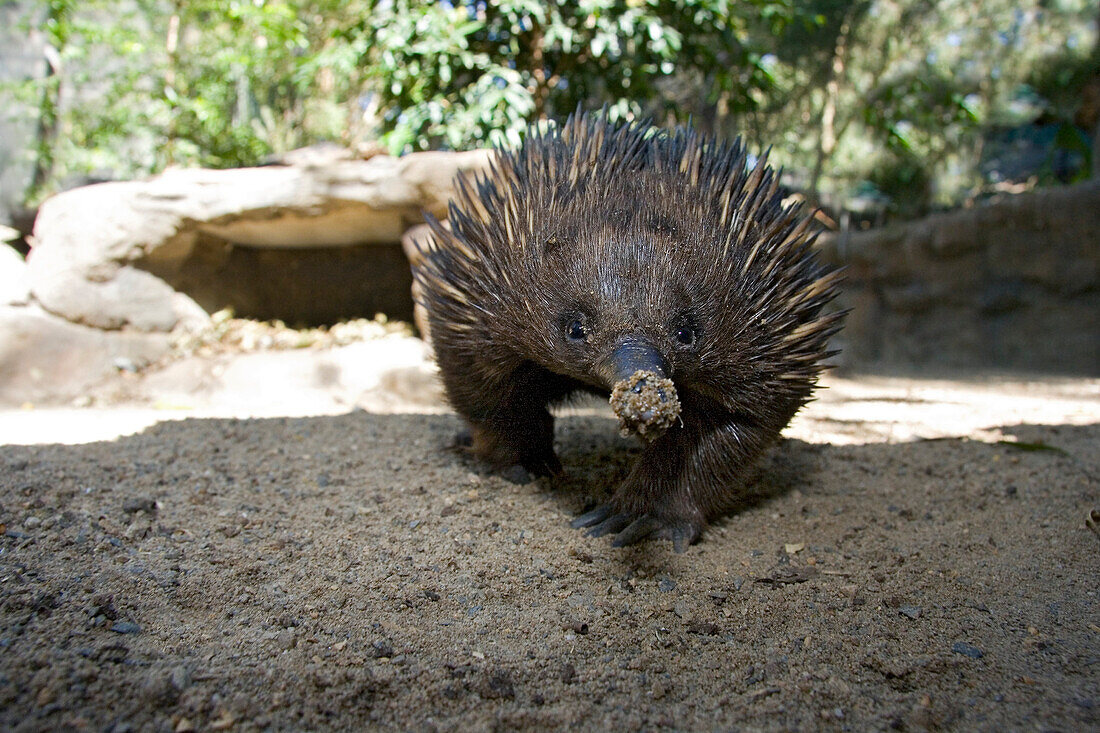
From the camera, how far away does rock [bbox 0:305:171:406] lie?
15.5ft

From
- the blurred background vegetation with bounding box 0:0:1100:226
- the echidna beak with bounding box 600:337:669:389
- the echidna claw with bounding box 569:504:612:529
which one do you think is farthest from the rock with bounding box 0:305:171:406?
the echidna beak with bounding box 600:337:669:389

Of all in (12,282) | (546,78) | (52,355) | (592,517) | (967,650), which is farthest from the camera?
(546,78)

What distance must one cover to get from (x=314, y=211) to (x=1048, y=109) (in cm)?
1240

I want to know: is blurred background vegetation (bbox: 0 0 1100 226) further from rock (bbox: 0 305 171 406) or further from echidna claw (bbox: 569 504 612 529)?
echidna claw (bbox: 569 504 612 529)

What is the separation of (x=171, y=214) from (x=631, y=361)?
480cm

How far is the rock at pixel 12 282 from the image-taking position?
16.6 feet

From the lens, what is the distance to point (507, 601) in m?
1.96

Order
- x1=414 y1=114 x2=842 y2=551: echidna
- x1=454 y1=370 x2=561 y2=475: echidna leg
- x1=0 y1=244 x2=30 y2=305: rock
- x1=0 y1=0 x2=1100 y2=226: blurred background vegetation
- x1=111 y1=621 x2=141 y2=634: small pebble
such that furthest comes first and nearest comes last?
x1=0 y1=0 x2=1100 y2=226: blurred background vegetation < x1=0 y1=244 x2=30 y2=305: rock < x1=454 y1=370 x2=561 y2=475: echidna leg < x1=414 y1=114 x2=842 y2=551: echidna < x1=111 y1=621 x2=141 y2=634: small pebble

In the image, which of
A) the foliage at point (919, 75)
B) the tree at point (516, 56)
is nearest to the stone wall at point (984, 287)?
the foliage at point (919, 75)

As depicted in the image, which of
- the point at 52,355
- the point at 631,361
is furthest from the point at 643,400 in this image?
the point at 52,355

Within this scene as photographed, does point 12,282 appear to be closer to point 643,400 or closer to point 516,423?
point 516,423

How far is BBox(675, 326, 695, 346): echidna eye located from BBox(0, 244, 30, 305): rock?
509cm

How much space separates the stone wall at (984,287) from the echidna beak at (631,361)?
6.31m

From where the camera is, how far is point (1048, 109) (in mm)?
12094
